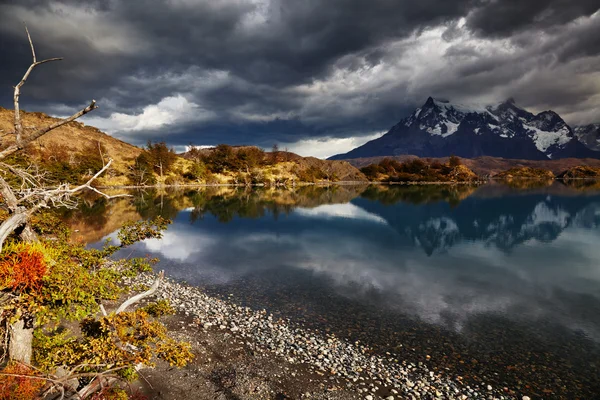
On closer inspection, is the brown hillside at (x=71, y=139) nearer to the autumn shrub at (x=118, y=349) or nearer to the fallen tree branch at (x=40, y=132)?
the autumn shrub at (x=118, y=349)

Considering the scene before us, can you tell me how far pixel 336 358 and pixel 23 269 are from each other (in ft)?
41.5

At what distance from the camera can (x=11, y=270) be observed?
6.97 metres

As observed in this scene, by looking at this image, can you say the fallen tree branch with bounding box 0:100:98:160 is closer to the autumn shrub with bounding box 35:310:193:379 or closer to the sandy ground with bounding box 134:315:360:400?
the autumn shrub with bounding box 35:310:193:379

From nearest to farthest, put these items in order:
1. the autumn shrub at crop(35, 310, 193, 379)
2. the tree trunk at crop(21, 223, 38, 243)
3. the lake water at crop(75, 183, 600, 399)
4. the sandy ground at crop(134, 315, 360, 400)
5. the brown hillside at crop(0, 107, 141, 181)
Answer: the autumn shrub at crop(35, 310, 193, 379) < the tree trunk at crop(21, 223, 38, 243) < the sandy ground at crop(134, 315, 360, 400) < the lake water at crop(75, 183, 600, 399) < the brown hillside at crop(0, 107, 141, 181)

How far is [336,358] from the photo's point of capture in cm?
1459

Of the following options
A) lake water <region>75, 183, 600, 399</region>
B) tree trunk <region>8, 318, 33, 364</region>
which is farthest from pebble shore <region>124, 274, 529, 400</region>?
tree trunk <region>8, 318, 33, 364</region>

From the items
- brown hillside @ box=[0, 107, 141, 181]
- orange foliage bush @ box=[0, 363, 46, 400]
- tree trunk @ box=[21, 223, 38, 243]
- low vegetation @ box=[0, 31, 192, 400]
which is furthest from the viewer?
brown hillside @ box=[0, 107, 141, 181]

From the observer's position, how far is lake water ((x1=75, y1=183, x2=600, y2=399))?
15.9 meters

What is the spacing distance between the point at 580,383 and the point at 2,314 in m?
21.4

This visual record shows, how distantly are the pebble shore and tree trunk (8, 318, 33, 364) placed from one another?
9179 millimetres

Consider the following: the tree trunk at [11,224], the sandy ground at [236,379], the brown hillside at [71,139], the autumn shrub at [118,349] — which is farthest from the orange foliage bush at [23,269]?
the brown hillside at [71,139]

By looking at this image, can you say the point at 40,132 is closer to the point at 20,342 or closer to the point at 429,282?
the point at 20,342

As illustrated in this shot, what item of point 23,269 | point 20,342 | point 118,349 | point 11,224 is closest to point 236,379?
point 118,349

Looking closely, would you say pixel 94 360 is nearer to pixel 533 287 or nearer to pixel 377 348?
pixel 377 348
